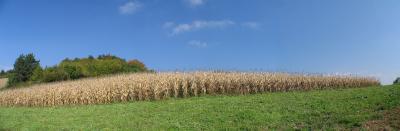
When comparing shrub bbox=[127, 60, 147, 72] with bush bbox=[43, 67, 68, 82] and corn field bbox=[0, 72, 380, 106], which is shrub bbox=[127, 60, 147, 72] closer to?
bush bbox=[43, 67, 68, 82]

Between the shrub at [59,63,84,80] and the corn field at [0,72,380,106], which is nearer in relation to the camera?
the corn field at [0,72,380,106]

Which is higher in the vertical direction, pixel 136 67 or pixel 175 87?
pixel 136 67

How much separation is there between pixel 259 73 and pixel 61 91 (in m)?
11.7

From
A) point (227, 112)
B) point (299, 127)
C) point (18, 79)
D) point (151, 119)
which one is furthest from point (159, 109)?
point (18, 79)

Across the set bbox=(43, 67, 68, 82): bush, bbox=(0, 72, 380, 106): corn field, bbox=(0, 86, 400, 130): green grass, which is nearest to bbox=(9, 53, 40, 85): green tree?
bbox=(43, 67, 68, 82): bush

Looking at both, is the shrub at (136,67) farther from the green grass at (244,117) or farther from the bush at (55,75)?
the green grass at (244,117)

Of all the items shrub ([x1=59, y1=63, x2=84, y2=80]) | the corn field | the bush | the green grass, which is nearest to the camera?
the green grass

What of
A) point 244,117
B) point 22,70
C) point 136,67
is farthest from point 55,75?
point 244,117

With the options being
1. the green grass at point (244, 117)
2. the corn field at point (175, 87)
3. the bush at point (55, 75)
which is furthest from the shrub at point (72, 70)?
the green grass at point (244, 117)

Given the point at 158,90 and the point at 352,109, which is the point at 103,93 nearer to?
the point at 158,90

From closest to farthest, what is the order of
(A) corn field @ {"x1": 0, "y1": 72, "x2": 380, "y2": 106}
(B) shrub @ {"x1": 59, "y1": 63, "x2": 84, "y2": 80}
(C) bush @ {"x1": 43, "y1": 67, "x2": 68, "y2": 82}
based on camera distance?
(A) corn field @ {"x1": 0, "y1": 72, "x2": 380, "y2": 106} → (B) shrub @ {"x1": 59, "y1": 63, "x2": 84, "y2": 80} → (C) bush @ {"x1": 43, "y1": 67, "x2": 68, "y2": 82}

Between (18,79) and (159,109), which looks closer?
(159,109)

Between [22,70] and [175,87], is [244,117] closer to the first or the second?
[175,87]

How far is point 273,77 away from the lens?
2695 centimetres
